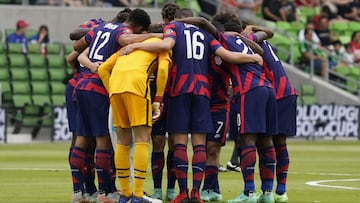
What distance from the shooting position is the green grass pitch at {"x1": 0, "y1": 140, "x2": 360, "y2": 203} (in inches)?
602

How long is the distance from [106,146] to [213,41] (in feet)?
5.77

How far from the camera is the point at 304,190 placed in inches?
640

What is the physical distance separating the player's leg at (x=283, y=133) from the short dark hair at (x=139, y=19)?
2.12 m


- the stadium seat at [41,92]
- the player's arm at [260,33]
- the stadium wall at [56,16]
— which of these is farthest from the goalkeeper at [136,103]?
the stadium wall at [56,16]

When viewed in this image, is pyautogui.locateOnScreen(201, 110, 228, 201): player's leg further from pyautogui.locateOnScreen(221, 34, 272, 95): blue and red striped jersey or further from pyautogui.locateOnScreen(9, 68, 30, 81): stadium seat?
pyautogui.locateOnScreen(9, 68, 30, 81): stadium seat

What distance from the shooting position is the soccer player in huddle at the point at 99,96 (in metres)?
14.1

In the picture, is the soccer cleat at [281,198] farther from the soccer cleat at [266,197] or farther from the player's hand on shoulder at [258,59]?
the player's hand on shoulder at [258,59]

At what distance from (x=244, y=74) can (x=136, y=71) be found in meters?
1.58

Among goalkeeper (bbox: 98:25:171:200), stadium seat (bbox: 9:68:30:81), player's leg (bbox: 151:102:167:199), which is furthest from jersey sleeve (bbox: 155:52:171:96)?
stadium seat (bbox: 9:68:30:81)

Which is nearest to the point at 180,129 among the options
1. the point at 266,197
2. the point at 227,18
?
the point at 266,197

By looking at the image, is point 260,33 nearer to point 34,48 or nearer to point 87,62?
point 87,62

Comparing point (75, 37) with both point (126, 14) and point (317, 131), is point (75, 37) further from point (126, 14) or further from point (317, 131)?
point (317, 131)

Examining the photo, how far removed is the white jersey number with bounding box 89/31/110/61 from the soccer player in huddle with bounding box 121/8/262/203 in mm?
699

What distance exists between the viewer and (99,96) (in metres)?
14.1
